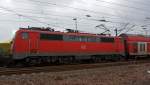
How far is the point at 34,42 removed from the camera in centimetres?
2616

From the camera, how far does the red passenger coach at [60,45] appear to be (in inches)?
1002

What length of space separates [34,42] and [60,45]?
3.03 meters

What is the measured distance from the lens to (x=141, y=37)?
133 feet

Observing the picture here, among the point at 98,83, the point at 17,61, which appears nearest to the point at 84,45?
the point at 17,61

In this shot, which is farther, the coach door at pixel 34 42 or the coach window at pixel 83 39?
the coach window at pixel 83 39

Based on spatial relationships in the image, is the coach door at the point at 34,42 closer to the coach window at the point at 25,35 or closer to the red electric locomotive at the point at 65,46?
the red electric locomotive at the point at 65,46

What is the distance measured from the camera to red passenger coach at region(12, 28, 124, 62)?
83.5ft

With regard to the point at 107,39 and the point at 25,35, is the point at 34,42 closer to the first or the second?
the point at 25,35

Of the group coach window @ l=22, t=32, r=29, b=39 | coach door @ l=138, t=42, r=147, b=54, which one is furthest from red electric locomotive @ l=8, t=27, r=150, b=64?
coach door @ l=138, t=42, r=147, b=54

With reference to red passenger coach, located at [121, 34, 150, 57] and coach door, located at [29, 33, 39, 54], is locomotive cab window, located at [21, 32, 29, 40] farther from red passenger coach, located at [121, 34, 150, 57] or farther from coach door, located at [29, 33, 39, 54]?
red passenger coach, located at [121, 34, 150, 57]

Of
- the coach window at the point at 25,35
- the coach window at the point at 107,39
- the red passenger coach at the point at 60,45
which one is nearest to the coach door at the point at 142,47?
the red passenger coach at the point at 60,45

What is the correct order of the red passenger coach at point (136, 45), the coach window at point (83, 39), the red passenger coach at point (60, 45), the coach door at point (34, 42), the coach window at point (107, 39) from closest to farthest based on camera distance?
1. the red passenger coach at point (60, 45)
2. the coach door at point (34, 42)
3. the coach window at point (83, 39)
4. the coach window at point (107, 39)
5. the red passenger coach at point (136, 45)

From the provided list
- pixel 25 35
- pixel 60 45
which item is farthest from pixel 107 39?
pixel 25 35

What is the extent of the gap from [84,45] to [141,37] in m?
13.1
